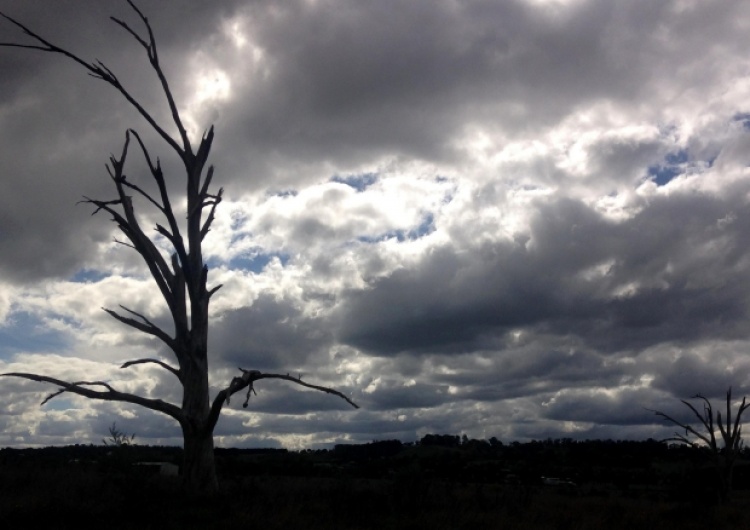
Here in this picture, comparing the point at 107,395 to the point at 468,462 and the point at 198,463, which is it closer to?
the point at 198,463

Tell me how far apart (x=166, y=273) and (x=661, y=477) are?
5262 centimetres

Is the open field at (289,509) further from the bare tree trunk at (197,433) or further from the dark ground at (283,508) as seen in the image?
the bare tree trunk at (197,433)

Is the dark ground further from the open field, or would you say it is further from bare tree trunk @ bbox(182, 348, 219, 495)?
bare tree trunk @ bbox(182, 348, 219, 495)

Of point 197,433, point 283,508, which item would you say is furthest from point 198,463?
point 283,508

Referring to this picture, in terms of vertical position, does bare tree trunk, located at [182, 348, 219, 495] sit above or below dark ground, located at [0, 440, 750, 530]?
above

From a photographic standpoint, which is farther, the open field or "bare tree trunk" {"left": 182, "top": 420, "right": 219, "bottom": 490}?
"bare tree trunk" {"left": 182, "top": 420, "right": 219, "bottom": 490}

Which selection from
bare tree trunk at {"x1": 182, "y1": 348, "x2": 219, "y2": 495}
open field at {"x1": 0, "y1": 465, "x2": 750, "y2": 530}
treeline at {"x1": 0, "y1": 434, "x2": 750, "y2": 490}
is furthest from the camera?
treeline at {"x1": 0, "y1": 434, "x2": 750, "y2": 490}

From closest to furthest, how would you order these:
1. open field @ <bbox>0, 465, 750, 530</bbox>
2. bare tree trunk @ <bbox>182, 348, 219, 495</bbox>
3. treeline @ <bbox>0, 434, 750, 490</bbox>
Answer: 1. open field @ <bbox>0, 465, 750, 530</bbox>
2. bare tree trunk @ <bbox>182, 348, 219, 495</bbox>
3. treeline @ <bbox>0, 434, 750, 490</bbox>

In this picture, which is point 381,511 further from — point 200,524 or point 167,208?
point 167,208

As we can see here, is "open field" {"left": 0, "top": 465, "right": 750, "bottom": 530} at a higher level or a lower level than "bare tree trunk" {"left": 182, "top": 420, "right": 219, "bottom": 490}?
lower

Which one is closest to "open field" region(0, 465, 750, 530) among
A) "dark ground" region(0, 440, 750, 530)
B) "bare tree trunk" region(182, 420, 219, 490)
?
"dark ground" region(0, 440, 750, 530)

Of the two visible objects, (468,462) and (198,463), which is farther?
(468,462)

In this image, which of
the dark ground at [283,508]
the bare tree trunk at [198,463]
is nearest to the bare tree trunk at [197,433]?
the bare tree trunk at [198,463]

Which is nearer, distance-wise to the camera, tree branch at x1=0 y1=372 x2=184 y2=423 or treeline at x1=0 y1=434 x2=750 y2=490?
tree branch at x1=0 y1=372 x2=184 y2=423
